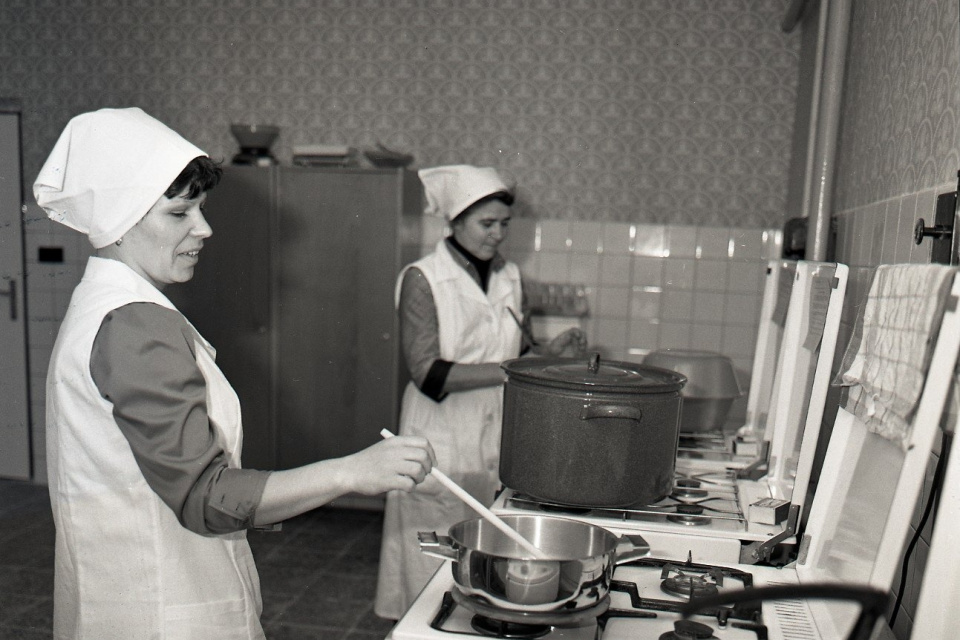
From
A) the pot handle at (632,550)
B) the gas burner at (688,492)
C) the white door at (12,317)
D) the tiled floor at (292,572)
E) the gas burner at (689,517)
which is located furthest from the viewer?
the white door at (12,317)

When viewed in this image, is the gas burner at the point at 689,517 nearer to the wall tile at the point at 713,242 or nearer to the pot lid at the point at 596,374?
the pot lid at the point at 596,374

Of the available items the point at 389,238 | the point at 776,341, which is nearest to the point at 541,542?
the point at 776,341

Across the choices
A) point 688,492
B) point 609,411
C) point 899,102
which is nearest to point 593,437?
point 609,411

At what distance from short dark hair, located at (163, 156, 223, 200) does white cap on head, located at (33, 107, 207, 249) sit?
1.0 inches

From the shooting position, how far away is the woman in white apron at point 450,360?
2637 mm

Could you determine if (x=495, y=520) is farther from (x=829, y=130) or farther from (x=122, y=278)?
(x=829, y=130)

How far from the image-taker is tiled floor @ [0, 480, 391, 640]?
116 inches

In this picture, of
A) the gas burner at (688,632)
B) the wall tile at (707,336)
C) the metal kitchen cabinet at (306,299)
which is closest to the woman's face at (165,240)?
the gas burner at (688,632)

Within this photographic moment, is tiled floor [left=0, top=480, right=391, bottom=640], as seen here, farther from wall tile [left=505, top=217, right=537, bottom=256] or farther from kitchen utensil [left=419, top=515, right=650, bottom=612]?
kitchen utensil [left=419, top=515, right=650, bottom=612]

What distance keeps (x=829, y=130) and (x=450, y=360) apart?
4.08 feet

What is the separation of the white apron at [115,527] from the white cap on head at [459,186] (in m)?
1.38

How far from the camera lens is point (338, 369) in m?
3.98

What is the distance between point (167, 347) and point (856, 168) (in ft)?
5.74

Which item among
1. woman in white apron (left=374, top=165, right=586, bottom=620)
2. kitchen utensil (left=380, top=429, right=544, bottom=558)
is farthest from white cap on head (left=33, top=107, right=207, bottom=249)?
woman in white apron (left=374, top=165, right=586, bottom=620)
